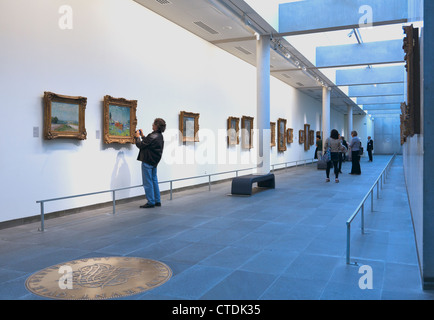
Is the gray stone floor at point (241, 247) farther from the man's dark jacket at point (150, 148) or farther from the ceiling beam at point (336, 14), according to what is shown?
the ceiling beam at point (336, 14)

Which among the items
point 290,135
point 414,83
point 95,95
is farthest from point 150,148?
point 290,135

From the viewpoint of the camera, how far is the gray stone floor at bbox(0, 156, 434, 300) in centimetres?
453

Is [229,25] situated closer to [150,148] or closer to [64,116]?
[150,148]

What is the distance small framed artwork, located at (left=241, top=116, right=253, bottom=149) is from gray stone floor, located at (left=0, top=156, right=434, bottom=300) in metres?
8.83

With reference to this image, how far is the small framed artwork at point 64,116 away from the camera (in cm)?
881

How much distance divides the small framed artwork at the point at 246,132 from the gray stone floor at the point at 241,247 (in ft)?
29.0

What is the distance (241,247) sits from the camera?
253 inches

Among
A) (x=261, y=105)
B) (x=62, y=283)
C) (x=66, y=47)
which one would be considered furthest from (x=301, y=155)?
(x=62, y=283)

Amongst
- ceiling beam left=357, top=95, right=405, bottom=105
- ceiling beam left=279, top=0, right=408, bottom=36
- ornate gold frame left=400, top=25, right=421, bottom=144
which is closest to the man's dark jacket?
ornate gold frame left=400, top=25, right=421, bottom=144

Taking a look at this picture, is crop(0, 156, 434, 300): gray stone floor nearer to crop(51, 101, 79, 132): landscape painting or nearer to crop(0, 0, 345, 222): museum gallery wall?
crop(0, 0, 345, 222): museum gallery wall

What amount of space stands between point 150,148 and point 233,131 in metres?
8.66

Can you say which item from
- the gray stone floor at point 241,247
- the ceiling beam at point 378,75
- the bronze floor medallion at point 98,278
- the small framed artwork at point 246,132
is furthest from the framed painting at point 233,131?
the bronze floor medallion at point 98,278
